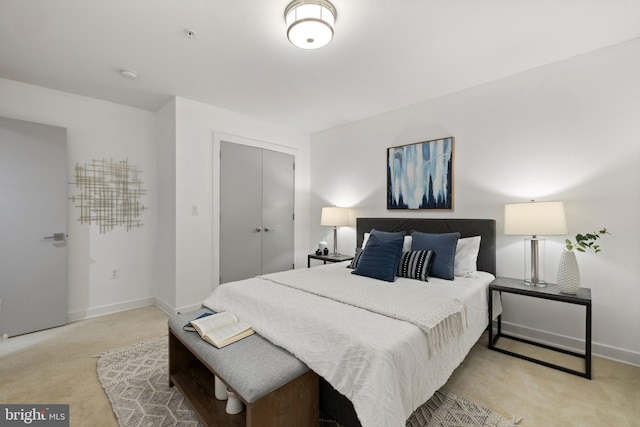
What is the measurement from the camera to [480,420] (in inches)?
63.7

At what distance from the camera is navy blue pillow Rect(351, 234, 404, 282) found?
96.4 inches

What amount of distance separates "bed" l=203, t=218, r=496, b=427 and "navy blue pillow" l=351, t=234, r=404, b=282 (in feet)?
0.16

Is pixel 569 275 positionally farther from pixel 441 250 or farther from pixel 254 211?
pixel 254 211

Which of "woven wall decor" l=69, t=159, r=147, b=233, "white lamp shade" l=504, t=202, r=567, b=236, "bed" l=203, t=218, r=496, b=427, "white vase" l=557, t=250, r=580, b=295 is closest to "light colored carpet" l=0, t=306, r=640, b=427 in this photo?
"bed" l=203, t=218, r=496, b=427

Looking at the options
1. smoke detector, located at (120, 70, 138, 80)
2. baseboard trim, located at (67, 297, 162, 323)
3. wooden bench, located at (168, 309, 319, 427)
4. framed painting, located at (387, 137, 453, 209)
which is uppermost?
smoke detector, located at (120, 70, 138, 80)

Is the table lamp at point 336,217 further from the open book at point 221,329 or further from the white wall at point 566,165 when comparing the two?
the open book at point 221,329

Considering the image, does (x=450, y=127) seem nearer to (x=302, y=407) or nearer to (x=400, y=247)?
(x=400, y=247)

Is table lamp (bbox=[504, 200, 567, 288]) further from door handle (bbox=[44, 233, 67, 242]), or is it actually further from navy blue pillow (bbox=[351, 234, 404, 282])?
door handle (bbox=[44, 233, 67, 242])

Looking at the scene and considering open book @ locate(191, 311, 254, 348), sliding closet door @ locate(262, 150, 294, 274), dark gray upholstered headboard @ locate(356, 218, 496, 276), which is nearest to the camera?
open book @ locate(191, 311, 254, 348)

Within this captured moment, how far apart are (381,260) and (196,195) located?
89.6 inches

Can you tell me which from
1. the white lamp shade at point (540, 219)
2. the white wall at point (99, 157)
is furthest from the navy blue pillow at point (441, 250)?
the white wall at point (99, 157)

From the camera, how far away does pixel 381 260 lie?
251 cm

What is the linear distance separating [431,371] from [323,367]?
60 cm

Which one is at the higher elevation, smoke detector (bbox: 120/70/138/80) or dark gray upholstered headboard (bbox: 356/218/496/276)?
smoke detector (bbox: 120/70/138/80)
